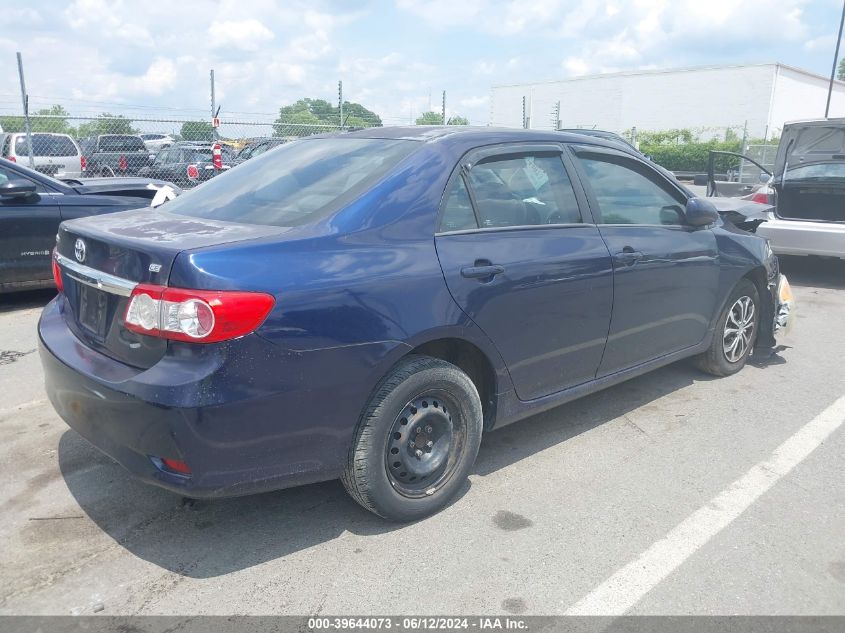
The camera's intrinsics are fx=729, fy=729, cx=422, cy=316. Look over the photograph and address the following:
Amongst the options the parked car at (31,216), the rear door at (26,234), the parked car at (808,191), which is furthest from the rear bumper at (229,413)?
the parked car at (808,191)

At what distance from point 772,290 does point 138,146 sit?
1648 centimetres

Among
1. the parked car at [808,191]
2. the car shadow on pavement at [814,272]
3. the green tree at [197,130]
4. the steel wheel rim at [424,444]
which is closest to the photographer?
the steel wheel rim at [424,444]

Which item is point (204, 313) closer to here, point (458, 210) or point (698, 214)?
point (458, 210)

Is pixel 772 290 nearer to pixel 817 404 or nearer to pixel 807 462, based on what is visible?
pixel 817 404

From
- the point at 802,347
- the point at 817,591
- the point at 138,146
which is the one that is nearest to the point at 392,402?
the point at 817,591

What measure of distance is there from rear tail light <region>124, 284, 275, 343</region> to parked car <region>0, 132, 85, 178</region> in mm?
14407

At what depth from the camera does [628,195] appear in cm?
419

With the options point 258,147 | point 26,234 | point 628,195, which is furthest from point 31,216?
point 258,147

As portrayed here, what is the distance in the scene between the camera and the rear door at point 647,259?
3.94m

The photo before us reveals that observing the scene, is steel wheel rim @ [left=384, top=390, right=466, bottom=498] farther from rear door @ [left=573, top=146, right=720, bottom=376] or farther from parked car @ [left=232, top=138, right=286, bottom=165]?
parked car @ [left=232, top=138, right=286, bottom=165]

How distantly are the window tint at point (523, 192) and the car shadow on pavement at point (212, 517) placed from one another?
125 cm

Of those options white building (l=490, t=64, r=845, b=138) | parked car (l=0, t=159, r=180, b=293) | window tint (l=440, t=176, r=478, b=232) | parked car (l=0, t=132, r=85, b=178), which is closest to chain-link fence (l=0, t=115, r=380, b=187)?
parked car (l=0, t=132, r=85, b=178)

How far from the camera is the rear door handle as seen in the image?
3.16 meters

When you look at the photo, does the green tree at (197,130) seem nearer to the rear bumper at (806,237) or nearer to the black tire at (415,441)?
the rear bumper at (806,237)
